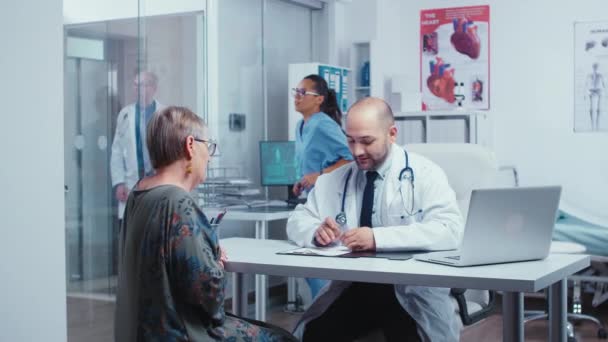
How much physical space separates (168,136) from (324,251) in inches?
27.5

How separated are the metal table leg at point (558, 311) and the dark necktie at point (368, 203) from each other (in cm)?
66

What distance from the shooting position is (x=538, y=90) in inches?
257

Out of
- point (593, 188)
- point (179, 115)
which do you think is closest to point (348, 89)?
point (593, 188)

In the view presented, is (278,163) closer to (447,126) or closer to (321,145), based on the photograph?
(321,145)

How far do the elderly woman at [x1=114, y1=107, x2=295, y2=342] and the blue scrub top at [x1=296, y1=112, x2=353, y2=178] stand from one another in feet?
9.14

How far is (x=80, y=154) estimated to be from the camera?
14.7ft

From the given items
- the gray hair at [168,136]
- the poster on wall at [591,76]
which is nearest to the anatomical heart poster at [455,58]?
the poster on wall at [591,76]

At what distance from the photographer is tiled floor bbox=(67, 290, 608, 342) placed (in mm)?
4520

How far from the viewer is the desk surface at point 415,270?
85.0 inches

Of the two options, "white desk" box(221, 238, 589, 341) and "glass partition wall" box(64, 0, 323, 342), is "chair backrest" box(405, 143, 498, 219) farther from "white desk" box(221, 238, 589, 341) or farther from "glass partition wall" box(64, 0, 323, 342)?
"glass partition wall" box(64, 0, 323, 342)

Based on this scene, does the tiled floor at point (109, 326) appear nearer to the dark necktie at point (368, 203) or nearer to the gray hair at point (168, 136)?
the dark necktie at point (368, 203)

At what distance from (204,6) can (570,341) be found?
3.00 meters

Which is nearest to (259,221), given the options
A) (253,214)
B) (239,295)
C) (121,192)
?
(253,214)

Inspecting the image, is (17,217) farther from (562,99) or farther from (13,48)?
(562,99)
